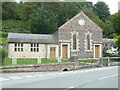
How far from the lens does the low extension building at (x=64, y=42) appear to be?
31797mm

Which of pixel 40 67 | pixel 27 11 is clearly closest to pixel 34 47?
pixel 40 67

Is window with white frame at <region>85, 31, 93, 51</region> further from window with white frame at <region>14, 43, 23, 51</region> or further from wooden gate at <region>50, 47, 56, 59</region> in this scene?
window with white frame at <region>14, 43, 23, 51</region>

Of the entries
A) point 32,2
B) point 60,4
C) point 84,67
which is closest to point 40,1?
point 32,2

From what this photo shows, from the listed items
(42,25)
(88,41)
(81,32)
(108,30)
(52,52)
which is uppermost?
(108,30)

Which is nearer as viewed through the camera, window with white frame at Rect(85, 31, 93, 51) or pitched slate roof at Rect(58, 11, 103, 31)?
pitched slate roof at Rect(58, 11, 103, 31)

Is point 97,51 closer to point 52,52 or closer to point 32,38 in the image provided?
point 52,52

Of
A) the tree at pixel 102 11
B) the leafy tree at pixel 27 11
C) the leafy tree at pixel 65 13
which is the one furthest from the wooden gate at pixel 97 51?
the tree at pixel 102 11

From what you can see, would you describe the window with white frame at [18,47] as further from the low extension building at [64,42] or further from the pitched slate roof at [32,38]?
the pitched slate roof at [32,38]

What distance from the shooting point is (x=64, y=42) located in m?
33.7

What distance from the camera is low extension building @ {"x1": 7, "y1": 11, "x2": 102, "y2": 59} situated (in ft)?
104

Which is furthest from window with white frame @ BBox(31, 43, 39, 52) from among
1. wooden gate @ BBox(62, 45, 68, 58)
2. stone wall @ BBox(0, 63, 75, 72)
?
stone wall @ BBox(0, 63, 75, 72)


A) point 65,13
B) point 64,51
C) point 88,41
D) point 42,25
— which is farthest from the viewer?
point 65,13

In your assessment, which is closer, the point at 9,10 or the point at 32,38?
the point at 32,38

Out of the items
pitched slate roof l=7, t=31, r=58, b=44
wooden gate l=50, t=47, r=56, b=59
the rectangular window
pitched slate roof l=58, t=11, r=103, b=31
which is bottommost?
wooden gate l=50, t=47, r=56, b=59
